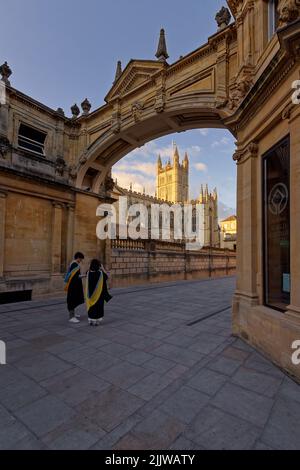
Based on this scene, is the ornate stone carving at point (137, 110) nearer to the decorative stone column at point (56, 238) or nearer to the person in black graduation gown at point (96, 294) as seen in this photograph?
the decorative stone column at point (56, 238)

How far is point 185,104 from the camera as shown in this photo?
8.25 metres

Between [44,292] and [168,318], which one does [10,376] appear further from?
[44,292]

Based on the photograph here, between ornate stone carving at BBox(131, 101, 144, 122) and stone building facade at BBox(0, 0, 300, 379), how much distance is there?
6 cm

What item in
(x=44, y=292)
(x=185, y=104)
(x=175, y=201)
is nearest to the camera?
(x=185, y=104)

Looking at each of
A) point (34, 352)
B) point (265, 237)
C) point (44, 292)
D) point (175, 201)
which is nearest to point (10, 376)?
point (34, 352)

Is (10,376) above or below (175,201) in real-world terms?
below

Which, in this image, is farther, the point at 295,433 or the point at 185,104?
the point at 185,104

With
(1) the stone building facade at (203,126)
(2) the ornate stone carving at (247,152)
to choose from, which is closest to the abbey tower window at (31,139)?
(1) the stone building facade at (203,126)

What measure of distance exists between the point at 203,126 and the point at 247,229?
19.2 feet

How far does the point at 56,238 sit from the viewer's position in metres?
11.3

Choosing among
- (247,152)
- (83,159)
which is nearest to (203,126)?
(247,152)

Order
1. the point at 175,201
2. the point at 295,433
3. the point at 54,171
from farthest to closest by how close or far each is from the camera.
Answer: the point at 175,201 < the point at 54,171 < the point at 295,433

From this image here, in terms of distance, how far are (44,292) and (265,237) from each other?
9235mm

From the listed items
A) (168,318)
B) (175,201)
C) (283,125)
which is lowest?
(168,318)
